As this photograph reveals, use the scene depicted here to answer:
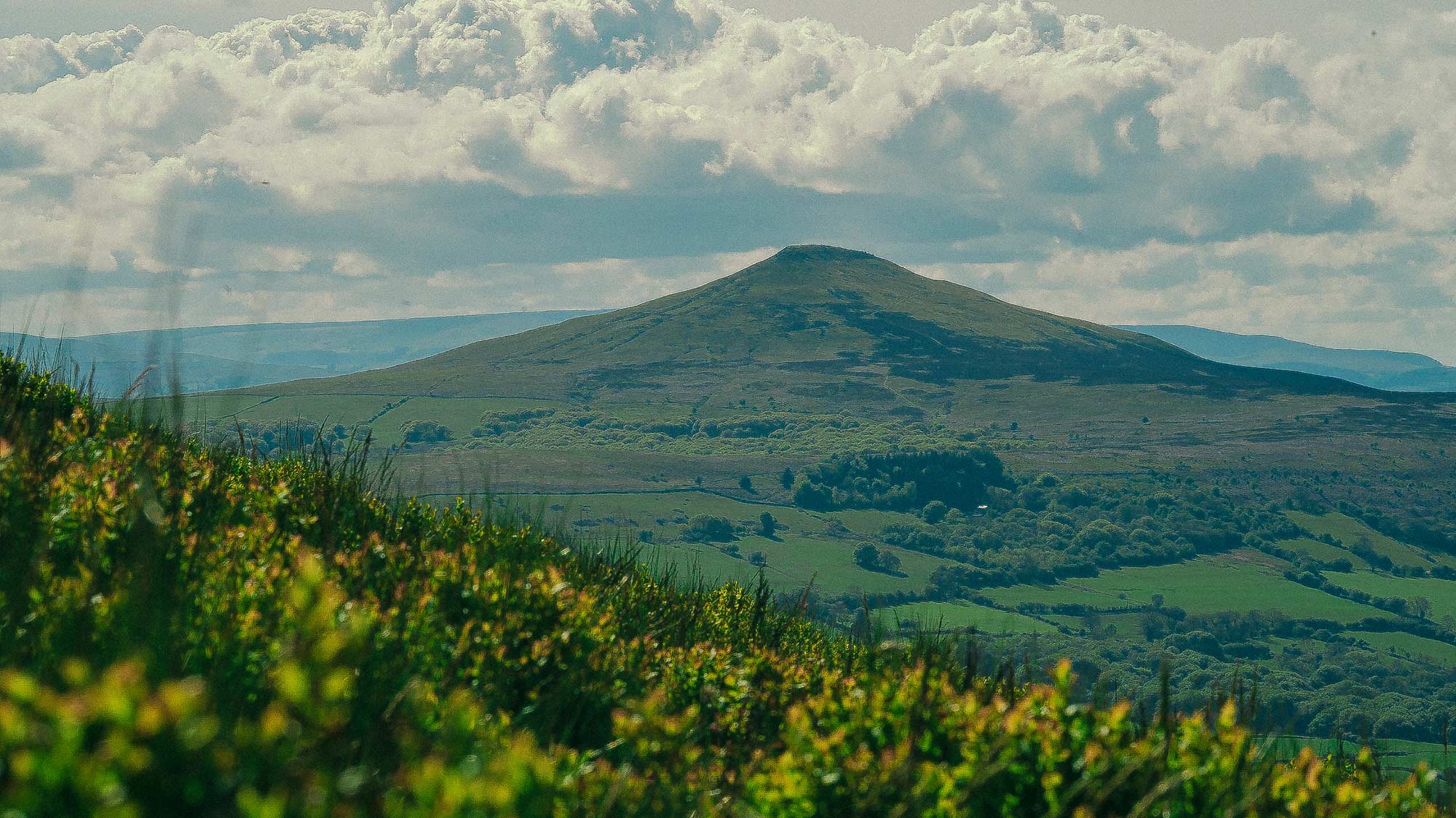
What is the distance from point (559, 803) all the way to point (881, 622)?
706 cm

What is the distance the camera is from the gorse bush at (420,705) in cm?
343

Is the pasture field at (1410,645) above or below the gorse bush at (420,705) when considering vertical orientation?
below

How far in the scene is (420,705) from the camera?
5891 mm

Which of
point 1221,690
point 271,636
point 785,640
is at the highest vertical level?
point 271,636

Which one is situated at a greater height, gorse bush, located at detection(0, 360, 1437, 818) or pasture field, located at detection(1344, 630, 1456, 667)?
gorse bush, located at detection(0, 360, 1437, 818)

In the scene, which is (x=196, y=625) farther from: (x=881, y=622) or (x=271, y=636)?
(x=881, y=622)

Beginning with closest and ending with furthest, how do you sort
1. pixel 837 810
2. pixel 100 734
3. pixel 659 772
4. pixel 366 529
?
pixel 100 734 → pixel 837 810 → pixel 659 772 → pixel 366 529

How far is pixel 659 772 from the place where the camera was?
633 cm

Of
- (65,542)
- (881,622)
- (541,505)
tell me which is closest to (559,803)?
(65,542)

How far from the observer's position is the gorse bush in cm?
343

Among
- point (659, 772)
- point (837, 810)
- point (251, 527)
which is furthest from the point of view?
point (251, 527)

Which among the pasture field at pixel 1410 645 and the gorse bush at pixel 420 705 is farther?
the pasture field at pixel 1410 645

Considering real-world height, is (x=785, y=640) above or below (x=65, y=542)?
below

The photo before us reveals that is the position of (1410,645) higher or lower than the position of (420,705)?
lower
